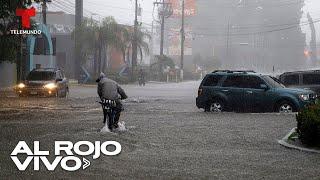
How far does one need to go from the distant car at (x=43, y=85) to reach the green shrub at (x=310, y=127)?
2009 centimetres

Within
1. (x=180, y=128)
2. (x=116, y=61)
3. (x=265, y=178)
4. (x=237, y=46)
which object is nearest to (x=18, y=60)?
(x=180, y=128)

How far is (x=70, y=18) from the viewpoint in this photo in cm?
9525

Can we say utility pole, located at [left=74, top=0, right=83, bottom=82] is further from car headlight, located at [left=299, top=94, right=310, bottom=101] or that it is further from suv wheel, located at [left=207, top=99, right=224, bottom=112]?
car headlight, located at [left=299, top=94, right=310, bottom=101]

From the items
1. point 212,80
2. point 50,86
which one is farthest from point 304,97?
point 50,86

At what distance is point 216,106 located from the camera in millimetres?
22031

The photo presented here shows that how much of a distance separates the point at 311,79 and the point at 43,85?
48.4 ft

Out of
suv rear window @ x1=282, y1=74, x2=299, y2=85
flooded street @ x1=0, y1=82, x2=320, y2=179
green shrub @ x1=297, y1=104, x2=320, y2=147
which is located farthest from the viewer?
suv rear window @ x1=282, y1=74, x2=299, y2=85

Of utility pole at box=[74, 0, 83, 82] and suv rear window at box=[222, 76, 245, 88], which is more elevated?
utility pole at box=[74, 0, 83, 82]

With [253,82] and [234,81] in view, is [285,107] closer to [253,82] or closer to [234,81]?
[253,82]

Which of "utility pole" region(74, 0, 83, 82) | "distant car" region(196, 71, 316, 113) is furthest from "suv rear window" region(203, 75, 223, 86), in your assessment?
"utility pole" region(74, 0, 83, 82)

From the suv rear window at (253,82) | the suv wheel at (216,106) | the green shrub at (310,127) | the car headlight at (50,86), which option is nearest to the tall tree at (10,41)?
the car headlight at (50,86)

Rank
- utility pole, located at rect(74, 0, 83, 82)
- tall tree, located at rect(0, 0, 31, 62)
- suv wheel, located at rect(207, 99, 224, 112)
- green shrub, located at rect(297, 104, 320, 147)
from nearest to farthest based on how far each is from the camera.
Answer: green shrub, located at rect(297, 104, 320, 147), suv wheel, located at rect(207, 99, 224, 112), tall tree, located at rect(0, 0, 31, 62), utility pole, located at rect(74, 0, 83, 82)

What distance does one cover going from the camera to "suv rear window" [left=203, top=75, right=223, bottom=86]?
872 inches

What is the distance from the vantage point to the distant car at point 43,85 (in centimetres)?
3053
